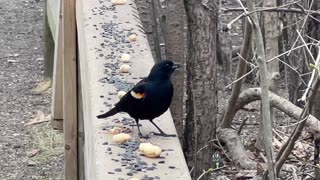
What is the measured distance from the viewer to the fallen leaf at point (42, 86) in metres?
7.42

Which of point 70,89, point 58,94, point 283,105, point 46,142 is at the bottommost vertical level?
point 46,142

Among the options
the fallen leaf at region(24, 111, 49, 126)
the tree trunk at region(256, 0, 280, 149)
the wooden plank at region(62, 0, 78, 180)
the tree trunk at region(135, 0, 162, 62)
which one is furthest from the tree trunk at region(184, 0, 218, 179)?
the fallen leaf at region(24, 111, 49, 126)

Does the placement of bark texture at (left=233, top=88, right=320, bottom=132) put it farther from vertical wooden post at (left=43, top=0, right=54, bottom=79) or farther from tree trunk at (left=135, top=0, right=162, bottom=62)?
vertical wooden post at (left=43, top=0, right=54, bottom=79)

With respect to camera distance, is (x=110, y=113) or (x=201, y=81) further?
(x=201, y=81)

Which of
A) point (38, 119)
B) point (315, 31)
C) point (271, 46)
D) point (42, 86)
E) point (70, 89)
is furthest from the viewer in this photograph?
point (42, 86)

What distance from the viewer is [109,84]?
2.83 metres

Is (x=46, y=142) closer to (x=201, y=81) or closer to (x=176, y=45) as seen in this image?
(x=176, y=45)

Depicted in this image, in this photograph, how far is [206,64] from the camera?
4.62m

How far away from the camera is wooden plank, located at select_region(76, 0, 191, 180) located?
211 cm

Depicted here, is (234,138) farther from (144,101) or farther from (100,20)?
(144,101)

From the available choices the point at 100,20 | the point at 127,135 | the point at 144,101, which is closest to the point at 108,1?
the point at 100,20

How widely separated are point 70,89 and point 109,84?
4.93 ft

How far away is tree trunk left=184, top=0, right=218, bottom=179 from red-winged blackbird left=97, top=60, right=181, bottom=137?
1.83 meters

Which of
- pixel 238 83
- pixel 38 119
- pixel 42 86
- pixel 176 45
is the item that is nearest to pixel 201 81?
pixel 176 45
